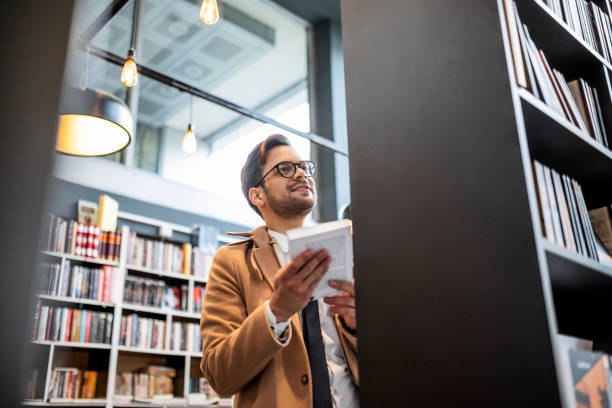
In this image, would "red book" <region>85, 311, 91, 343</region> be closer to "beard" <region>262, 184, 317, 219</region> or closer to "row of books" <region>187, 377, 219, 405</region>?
"row of books" <region>187, 377, 219, 405</region>

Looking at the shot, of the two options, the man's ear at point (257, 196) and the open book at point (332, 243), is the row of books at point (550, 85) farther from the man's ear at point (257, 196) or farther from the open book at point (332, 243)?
the man's ear at point (257, 196)

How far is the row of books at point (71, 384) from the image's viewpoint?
15.1ft

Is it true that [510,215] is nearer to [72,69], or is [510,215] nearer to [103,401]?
[72,69]

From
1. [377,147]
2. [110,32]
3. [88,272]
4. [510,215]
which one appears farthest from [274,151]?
[110,32]

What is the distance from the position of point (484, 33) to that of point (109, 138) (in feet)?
8.51

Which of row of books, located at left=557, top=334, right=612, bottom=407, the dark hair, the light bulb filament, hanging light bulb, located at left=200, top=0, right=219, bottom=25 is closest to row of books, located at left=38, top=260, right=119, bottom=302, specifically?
the light bulb filament

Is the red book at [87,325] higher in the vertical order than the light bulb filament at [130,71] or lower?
lower

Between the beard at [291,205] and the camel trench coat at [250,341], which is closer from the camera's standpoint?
the camel trench coat at [250,341]

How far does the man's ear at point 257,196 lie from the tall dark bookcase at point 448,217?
811 mm

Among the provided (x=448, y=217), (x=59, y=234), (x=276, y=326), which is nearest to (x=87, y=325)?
(x=59, y=234)

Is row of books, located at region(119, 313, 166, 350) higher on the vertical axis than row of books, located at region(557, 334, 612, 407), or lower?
higher

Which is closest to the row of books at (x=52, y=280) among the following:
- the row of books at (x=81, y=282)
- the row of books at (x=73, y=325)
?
the row of books at (x=81, y=282)

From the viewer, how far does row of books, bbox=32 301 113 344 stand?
4641mm

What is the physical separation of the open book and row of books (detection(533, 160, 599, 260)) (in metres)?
0.47
